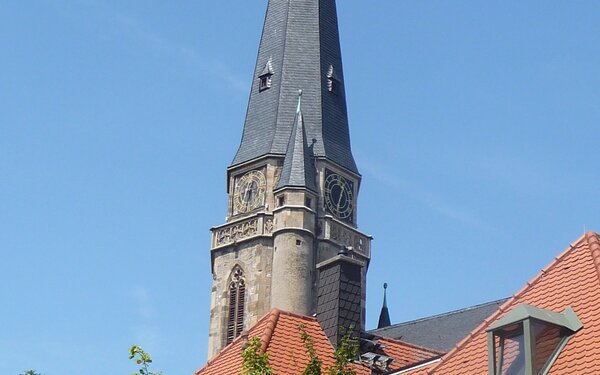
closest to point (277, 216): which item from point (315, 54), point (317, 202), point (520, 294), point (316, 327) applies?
point (317, 202)

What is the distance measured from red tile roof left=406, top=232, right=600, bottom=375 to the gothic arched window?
3767 cm

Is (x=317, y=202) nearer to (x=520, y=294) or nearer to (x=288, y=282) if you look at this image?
(x=288, y=282)

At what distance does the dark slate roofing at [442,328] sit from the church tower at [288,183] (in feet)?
14.6

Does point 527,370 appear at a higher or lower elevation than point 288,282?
lower

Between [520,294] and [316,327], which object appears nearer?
[520,294]

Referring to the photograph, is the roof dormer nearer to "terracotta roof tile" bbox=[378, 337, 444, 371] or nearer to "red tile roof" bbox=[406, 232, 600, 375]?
"red tile roof" bbox=[406, 232, 600, 375]

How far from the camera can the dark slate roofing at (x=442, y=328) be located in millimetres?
43125

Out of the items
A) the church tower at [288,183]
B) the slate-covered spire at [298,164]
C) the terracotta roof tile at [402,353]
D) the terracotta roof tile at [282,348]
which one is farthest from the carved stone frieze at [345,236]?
the terracotta roof tile at [282,348]

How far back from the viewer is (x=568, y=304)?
45.6 feet

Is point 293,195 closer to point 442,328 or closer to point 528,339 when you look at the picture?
point 442,328

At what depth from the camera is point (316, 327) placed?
748 inches

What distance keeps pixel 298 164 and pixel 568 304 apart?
1568 inches

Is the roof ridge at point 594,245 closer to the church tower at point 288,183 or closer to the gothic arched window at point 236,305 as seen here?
the church tower at point 288,183

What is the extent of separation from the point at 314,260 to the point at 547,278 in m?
37.1
